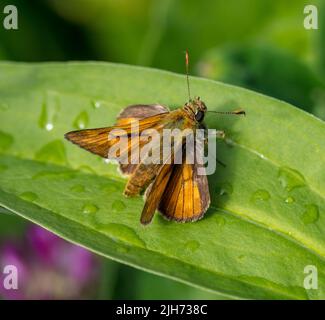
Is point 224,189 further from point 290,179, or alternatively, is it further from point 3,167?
point 3,167

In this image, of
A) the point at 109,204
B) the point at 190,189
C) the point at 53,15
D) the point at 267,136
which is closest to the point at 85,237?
the point at 109,204

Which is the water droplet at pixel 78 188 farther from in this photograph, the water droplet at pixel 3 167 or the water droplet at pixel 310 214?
the water droplet at pixel 310 214

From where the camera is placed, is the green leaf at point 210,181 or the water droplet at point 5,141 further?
the water droplet at point 5,141
